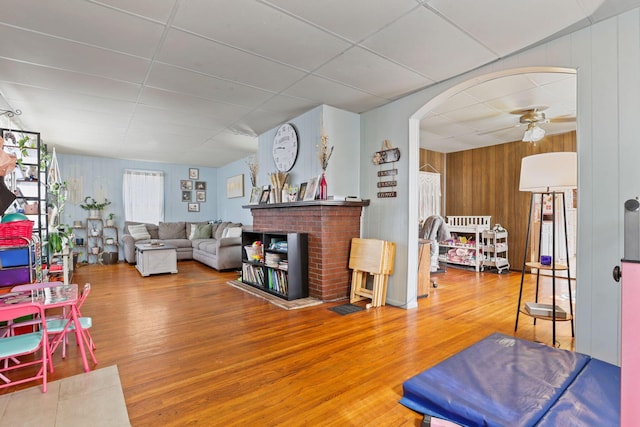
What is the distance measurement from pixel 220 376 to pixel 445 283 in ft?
13.1

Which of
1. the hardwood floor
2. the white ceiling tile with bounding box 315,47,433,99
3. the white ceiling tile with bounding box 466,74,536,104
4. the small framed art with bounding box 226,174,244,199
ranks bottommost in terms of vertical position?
the hardwood floor

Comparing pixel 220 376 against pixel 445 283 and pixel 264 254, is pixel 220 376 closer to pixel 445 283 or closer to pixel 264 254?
pixel 264 254

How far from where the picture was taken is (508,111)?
4395mm

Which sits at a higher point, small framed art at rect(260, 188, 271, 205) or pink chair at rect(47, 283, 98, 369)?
small framed art at rect(260, 188, 271, 205)

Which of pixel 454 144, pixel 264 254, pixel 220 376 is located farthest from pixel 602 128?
pixel 454 144

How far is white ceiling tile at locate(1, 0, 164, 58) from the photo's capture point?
2.09m

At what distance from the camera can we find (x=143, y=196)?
827 cm

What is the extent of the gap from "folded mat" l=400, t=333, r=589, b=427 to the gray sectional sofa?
4.91 metres

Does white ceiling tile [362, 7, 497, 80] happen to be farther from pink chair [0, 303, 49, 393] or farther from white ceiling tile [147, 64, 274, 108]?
pink chair [0, 303, 49, 393]

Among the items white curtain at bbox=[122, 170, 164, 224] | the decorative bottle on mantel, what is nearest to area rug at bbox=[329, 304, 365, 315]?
the decorative bottle on mantel

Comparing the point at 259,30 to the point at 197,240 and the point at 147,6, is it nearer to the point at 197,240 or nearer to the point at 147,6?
the point at 147,6

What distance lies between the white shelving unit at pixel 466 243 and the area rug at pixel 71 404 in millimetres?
5877

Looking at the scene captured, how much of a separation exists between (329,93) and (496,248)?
14.5ft

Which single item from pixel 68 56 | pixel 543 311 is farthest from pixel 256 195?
pixel 543 311
